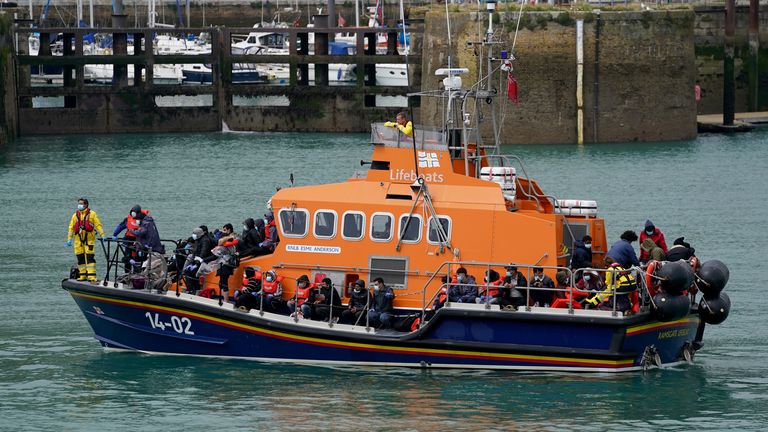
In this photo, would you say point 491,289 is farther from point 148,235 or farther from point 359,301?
point 148,235

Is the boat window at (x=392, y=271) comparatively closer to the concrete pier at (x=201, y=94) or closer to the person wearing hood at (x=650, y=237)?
the person wearing hood at (x=650, y=237)

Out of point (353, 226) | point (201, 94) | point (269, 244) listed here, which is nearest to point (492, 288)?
point (353, 226)

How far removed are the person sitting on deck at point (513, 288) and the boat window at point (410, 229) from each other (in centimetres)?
131

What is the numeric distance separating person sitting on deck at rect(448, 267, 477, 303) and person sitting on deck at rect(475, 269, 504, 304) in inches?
3.6

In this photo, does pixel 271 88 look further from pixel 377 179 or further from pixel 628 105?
pixel 377 179

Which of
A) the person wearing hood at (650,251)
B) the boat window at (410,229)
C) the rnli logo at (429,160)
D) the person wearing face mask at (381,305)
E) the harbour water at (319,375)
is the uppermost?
the rnli logo at (429,160)

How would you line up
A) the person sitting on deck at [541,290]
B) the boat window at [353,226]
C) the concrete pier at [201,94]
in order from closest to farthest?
the person sitting on deck at [541,290] → the boat window at [353,226] → the concrete pier at [201,94]

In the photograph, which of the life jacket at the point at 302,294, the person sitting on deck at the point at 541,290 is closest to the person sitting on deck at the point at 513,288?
the person sitting on deck at the point at 541,290

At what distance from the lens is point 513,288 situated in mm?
17078

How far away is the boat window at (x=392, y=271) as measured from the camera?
17.9 meters

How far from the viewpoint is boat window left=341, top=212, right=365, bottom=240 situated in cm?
1799

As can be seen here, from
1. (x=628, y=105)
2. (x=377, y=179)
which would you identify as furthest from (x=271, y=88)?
(x=377, y=179)

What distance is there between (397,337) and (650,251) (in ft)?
12.5

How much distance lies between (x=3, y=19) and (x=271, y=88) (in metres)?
9.62
